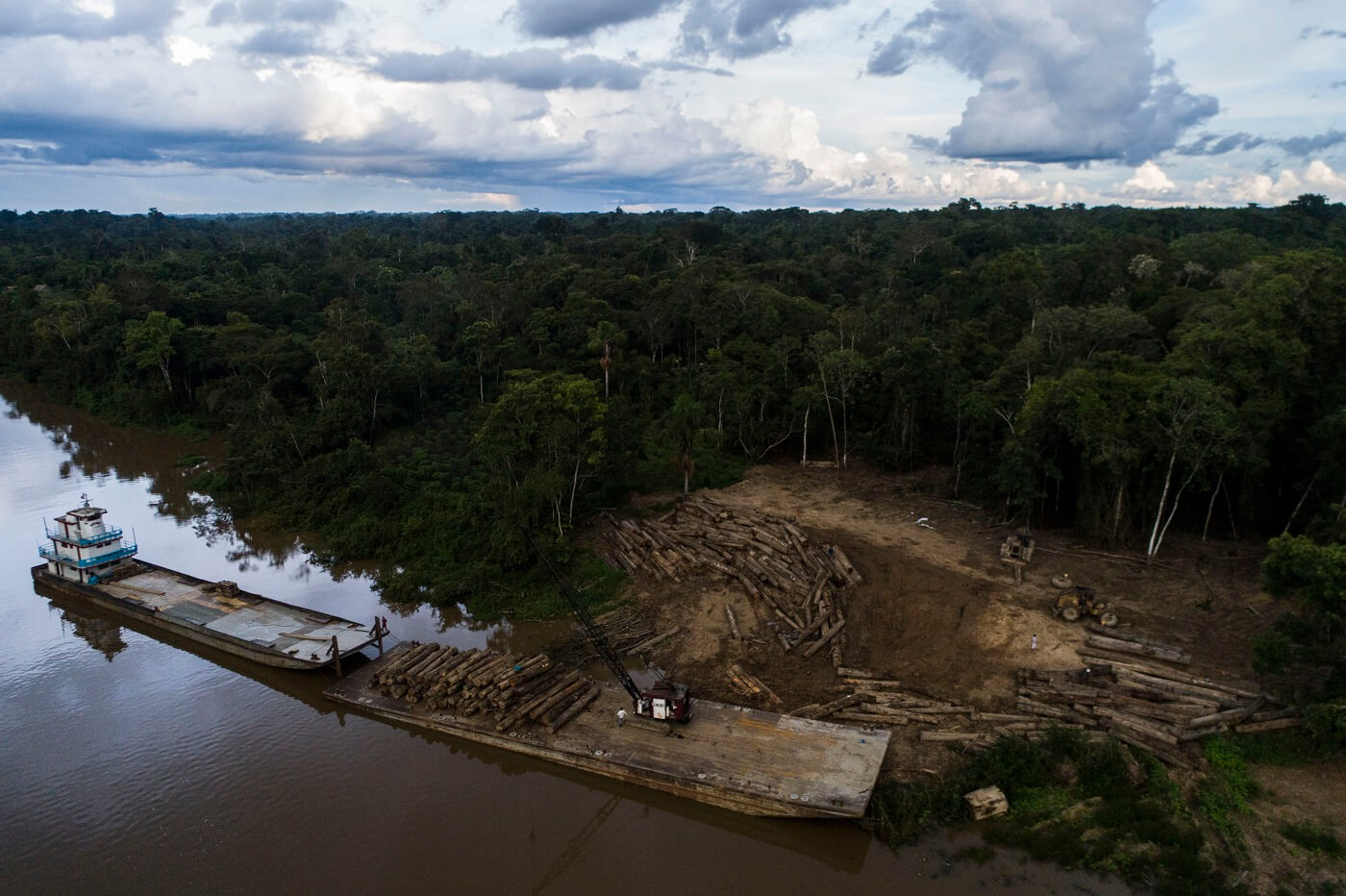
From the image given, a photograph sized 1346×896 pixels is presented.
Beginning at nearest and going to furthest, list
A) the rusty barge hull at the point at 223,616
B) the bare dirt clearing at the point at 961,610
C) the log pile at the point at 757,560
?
the bare dirt clearing at the point at 961,610
the rusty barge hull at the point at 223,616
the log pile at the point at 757,560

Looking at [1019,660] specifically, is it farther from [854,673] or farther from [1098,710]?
[854,673]

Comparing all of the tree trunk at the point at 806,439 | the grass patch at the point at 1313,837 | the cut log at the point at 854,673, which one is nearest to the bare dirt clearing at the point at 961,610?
the cut log at the point at 854,673

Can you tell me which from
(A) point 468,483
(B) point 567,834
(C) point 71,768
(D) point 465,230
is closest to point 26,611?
(C) point 71,768

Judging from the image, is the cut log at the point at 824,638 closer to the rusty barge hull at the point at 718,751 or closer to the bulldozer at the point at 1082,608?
the rusty barge hull at the point at 718,751

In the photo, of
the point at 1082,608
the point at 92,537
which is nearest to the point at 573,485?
the point at 92,537

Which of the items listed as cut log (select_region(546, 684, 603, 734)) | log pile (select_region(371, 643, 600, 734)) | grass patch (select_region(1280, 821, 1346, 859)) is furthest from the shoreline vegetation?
cut log (select_region(546, 684, 603, 734))

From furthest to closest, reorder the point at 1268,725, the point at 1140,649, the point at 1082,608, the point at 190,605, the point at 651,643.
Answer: the point at 190,605 → the point at 651,643 → the point at 1082,608 → the point at 1140,649 → the point at 1268,725

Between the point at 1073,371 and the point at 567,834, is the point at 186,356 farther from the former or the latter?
the point at 1073,371
